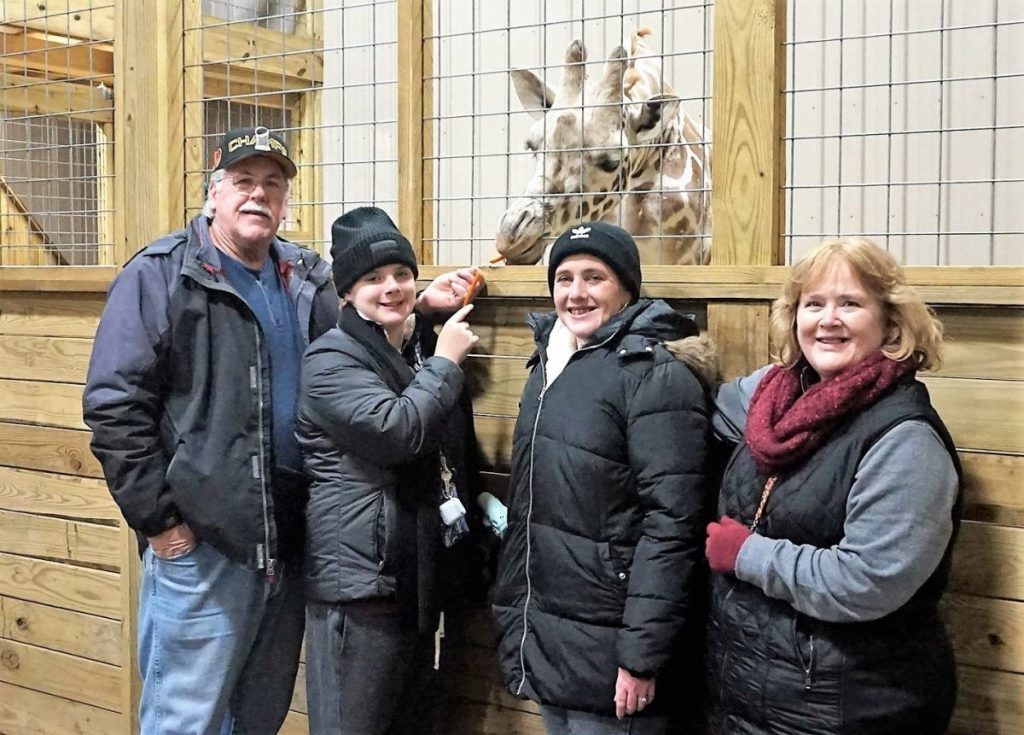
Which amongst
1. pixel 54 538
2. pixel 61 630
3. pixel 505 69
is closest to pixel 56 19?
pixel 505 69

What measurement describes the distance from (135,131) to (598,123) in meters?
1.30

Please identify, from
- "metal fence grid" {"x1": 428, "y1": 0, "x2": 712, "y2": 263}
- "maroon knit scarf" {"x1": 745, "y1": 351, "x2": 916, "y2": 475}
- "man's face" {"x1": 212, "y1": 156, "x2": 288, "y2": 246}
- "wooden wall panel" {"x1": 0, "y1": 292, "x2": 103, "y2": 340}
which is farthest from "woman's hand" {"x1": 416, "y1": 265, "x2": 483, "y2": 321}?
"wooden wall panel" {"x1": 0, "y1": 292, "x2": 103, "y2": 340}

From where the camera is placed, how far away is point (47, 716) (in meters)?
3.26

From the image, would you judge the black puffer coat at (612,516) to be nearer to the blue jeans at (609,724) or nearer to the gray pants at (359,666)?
the blue jeans at (609,724)

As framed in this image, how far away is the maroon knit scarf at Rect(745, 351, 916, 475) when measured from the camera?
1670 millimetres

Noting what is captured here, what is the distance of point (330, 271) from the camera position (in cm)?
253

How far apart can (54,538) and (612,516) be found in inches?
77.9

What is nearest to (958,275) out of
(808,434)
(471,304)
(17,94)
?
(808,434)

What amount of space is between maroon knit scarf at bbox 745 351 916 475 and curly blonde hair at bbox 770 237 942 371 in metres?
0.04

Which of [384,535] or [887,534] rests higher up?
[887,534]

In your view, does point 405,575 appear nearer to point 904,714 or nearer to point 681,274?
point 681,274

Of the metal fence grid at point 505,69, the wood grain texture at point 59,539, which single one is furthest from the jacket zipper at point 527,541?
the wood grain texture at point 59,539

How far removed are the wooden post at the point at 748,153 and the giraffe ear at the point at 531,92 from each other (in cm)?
74

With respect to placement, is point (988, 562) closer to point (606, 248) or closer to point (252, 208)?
point (606, 248)
